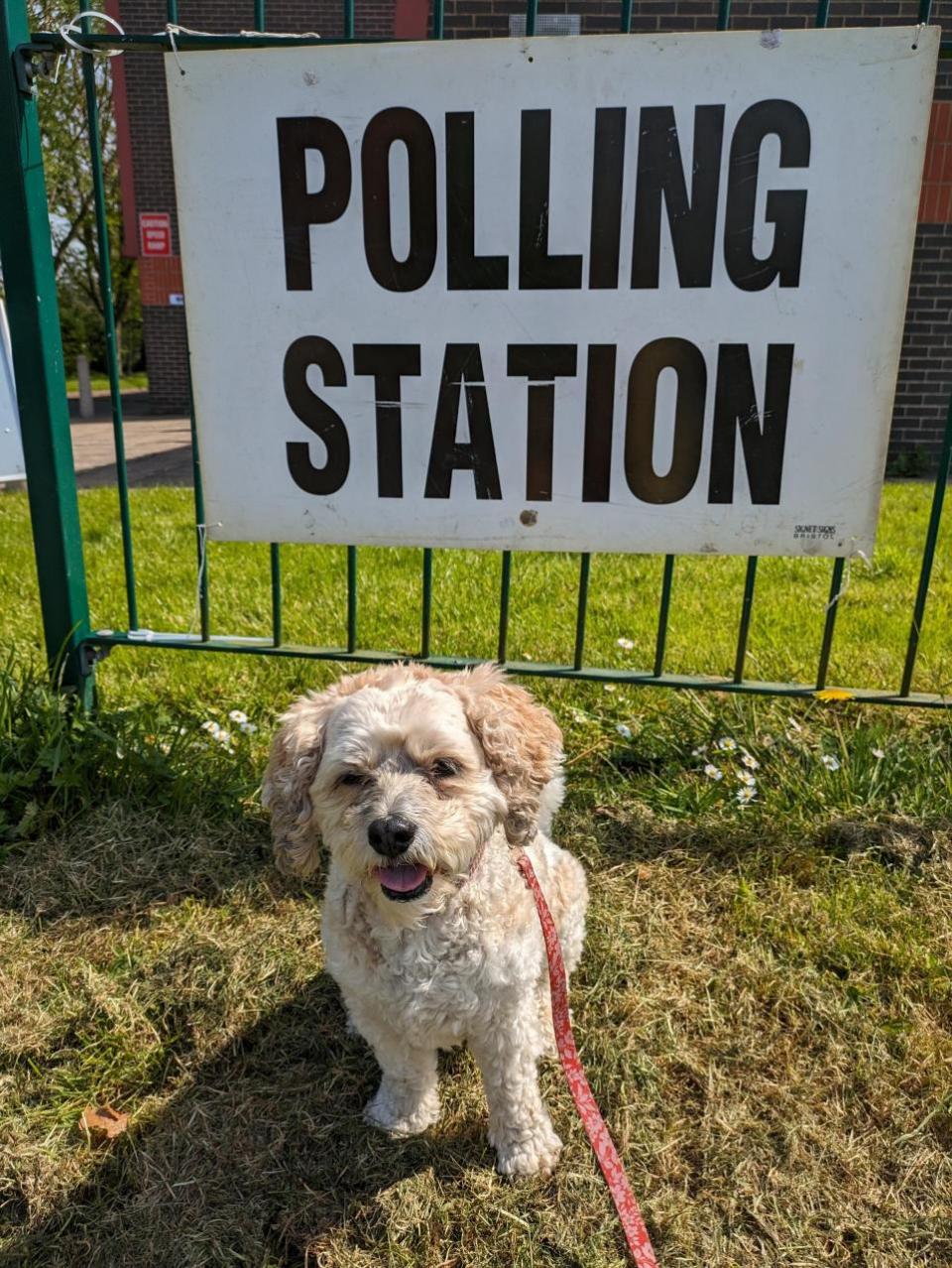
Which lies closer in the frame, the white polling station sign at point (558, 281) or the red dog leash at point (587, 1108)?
the red dog leash at point (587, 1108)

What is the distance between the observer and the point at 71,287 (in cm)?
3103

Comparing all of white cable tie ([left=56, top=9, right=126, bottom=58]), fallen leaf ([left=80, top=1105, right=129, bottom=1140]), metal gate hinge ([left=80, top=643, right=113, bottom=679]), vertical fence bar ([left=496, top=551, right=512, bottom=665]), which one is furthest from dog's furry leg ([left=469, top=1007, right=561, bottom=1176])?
white cable tie ([left=56, top=9, right=126, bottom=58])

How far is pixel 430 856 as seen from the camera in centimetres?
173

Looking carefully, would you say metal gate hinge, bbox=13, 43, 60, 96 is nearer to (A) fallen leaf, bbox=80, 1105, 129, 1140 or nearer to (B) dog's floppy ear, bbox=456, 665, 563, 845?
(B) dog's floppy ear, bbox=456, 665, 563, 845

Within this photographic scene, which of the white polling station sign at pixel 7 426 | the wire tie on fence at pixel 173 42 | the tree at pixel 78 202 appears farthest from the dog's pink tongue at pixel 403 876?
the tree at pixel 78 202

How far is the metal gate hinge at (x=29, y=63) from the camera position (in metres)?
2.74

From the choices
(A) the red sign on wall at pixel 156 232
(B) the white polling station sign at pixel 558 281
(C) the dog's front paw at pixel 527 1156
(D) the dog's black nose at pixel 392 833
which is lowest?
(C) the dog's front paw at pixel 527 1156

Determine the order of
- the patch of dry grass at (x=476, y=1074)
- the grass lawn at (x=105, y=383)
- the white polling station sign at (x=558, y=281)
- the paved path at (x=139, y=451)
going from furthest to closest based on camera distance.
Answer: the grass lawn at (x=105, y=383)
the paved path at (x=139, y=451)
the white polling station sign at (x=558, y=281)
the patch of dry grass at (x=476, y=1074)

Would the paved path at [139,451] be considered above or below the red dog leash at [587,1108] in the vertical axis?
above

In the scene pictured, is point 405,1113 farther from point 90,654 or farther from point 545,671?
point 90,654

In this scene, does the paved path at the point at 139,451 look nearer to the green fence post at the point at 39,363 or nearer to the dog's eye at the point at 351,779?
the green fence post at the point at 39,363

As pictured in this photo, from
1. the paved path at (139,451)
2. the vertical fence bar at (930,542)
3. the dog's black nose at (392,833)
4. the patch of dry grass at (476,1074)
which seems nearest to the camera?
the dog's black nose at (392,833)

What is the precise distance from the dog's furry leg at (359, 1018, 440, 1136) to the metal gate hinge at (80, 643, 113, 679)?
6.25ft

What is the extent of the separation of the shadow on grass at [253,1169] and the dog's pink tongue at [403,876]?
800 millimetres
